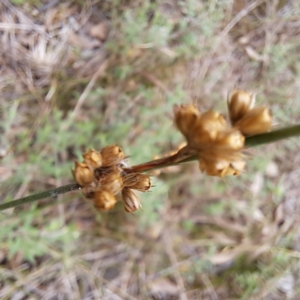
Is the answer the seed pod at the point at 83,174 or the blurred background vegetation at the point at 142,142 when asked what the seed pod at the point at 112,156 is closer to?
the seed pod at the point at 83,174

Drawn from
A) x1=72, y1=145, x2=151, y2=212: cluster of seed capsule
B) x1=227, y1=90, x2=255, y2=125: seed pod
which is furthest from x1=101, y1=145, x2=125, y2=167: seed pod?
→ x1=227, y1=90, x2=255, y2=125: seed pod

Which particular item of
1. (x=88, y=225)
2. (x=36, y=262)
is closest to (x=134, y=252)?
(x=88, y=225)

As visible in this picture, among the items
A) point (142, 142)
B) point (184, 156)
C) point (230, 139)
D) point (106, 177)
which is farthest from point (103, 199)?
point (142, 142)

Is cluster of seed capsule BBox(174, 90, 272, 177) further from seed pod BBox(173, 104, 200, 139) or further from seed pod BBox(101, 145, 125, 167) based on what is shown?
seed pod BBox(101, 145, 125, 167)

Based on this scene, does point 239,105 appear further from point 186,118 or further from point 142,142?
point 142,142

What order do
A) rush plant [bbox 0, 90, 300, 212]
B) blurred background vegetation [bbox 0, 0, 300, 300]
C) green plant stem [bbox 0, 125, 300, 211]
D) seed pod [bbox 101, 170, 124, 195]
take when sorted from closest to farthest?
1. green plant stem [bbox 0, 125, 300, 211]
2. rush plant [bbox 0, 90, 300, 212]
3. seed pod [bbox 101, 170, 124, 195]
4. blurred background vegetation [bbox 0, 0, 300, 300]

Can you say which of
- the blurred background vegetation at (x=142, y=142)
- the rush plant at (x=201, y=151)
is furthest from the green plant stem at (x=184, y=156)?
the blurred background vegetation at (x=142, y=142)

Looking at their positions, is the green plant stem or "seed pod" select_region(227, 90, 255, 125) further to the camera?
"seed pod" select_region(227, 90, 255, 125)
